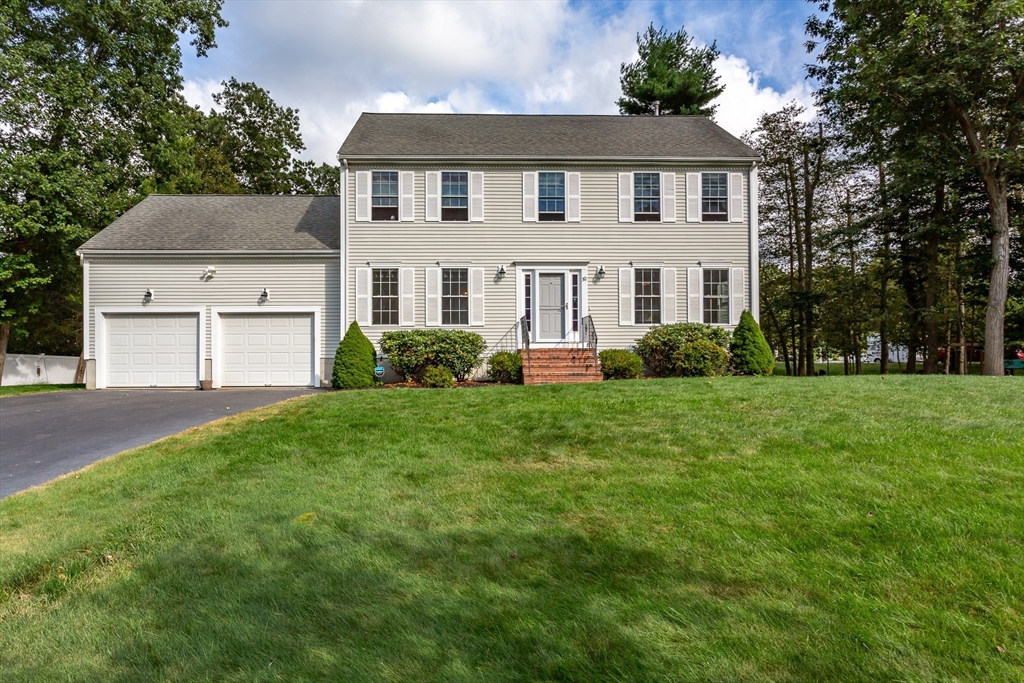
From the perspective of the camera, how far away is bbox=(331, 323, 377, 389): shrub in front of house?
12.2 metres

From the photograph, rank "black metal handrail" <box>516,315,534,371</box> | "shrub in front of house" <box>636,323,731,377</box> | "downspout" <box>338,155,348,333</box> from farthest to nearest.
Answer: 1. "downspout" <box>338,155,348,333</box>
2. "black metal handrail" <box>516,315,534,371</box>
3. "shrub in front of house" <box>636,323,731,377</box>

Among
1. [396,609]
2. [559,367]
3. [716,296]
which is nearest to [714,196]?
[716,296]

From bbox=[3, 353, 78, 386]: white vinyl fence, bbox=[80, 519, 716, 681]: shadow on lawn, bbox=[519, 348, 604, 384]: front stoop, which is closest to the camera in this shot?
bbox=[80, 519, 716, 681]: shadow on lawn

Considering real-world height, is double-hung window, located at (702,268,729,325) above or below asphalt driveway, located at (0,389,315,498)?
above

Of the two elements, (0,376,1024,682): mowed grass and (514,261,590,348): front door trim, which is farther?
(514,261,590,348): front door trim

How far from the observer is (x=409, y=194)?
13758mm

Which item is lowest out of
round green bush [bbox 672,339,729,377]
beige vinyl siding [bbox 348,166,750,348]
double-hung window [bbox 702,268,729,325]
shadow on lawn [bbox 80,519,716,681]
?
shadow on lawn [bbox 80,519,716,681]

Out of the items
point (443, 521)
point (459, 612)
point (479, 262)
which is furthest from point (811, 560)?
point (479, 262)

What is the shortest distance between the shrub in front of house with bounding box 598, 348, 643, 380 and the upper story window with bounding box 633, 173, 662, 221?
3986 mm

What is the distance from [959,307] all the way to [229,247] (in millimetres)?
24723

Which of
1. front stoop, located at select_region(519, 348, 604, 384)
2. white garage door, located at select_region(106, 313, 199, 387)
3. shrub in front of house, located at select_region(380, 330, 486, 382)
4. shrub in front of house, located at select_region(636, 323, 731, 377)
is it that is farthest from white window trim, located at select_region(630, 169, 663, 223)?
white garage door, located at select_region(106, 313, 199, 387)

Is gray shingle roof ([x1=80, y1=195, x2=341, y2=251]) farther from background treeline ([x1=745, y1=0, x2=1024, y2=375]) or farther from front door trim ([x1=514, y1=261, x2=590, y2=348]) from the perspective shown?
background treeline ([x1=745, y1=0, x2=1024, y2=375])

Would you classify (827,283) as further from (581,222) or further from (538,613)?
(538,613)

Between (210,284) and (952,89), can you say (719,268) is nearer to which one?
(952,89)
